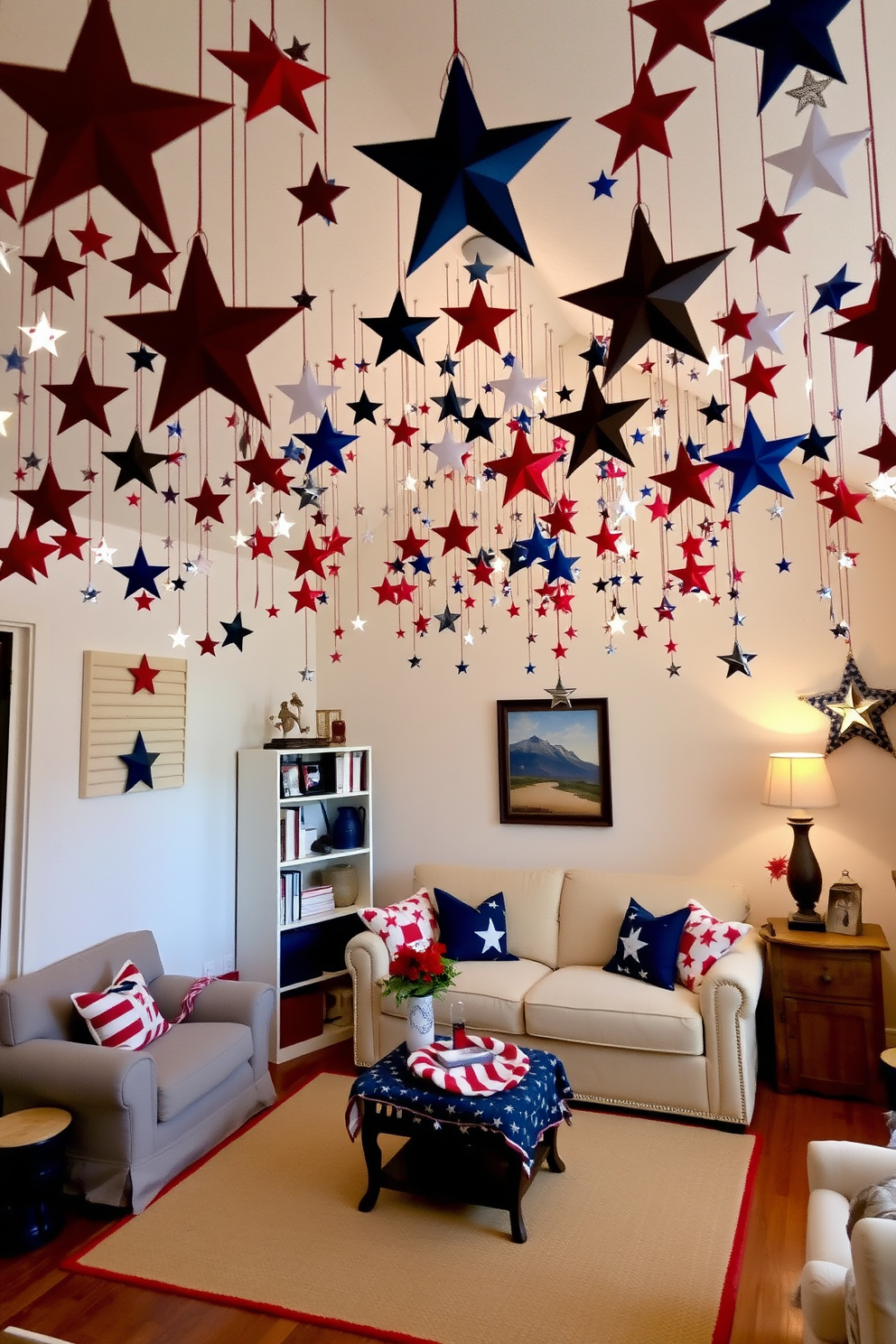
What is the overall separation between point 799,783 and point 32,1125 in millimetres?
3333

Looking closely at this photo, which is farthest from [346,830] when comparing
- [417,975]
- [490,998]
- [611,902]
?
[417,975]

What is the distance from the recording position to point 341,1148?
3.28 m

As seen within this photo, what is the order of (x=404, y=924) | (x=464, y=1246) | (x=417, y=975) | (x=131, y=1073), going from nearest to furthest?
(x=464, y=1246)
(x=131, y=1073)
(x=417, y=975)
(x=404, y=924)

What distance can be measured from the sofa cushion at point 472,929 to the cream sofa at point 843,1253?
2.16 metres

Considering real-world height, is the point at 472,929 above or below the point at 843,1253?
above

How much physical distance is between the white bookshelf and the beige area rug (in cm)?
98

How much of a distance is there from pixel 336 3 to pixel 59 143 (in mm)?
1957

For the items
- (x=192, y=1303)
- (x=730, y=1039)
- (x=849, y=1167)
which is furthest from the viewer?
(x=730, y=1039)

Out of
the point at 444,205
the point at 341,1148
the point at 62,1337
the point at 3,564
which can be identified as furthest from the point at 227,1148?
the point at 444,205

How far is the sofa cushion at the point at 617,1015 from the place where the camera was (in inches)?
135

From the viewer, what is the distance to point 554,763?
15.3 feet

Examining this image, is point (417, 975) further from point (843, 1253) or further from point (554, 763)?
point (554, 763)

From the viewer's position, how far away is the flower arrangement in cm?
314

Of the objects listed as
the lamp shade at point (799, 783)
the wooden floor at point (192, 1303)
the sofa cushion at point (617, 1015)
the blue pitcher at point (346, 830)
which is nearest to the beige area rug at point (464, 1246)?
the wooden floor at point (192, 1303)
